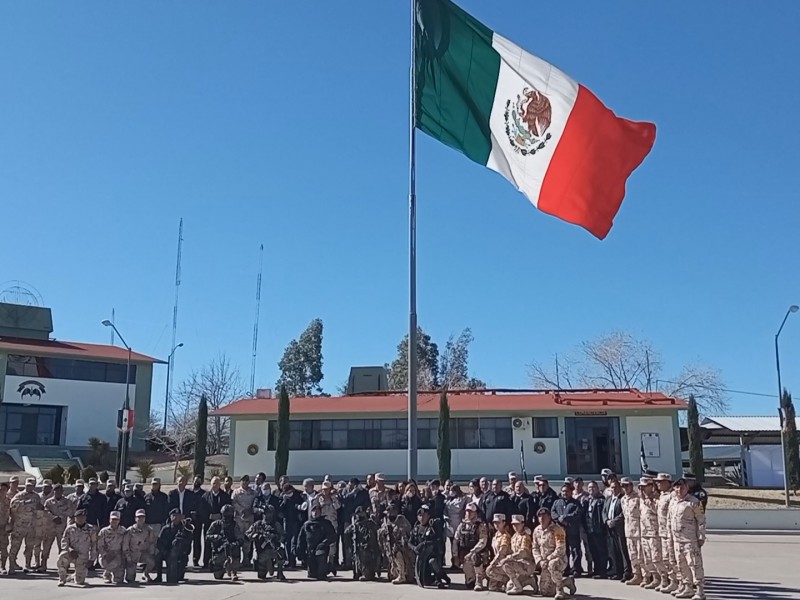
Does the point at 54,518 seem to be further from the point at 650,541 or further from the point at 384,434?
the point at 384,434

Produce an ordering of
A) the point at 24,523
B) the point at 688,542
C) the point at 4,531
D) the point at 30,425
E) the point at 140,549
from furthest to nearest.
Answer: the point at 30,425, the point at 4,531, the point at 24,523, the point at 140,549, the point at 688,542

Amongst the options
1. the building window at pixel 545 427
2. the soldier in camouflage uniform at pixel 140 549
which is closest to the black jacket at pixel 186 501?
the soldier in camouflage uniform at pixel 140 549

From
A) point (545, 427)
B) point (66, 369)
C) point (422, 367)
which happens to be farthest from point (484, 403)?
point (422, 367)

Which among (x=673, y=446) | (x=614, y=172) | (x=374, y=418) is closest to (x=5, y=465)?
(x=374, y=418)

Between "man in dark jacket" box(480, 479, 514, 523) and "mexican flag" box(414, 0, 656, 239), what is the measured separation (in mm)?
4882

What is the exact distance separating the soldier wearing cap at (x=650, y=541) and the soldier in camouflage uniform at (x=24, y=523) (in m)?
10.7

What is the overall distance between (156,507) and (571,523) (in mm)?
7478

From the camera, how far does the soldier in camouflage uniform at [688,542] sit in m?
11.7

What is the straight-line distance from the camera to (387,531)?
13914 millimetres

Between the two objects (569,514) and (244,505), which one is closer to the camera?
(569,514)

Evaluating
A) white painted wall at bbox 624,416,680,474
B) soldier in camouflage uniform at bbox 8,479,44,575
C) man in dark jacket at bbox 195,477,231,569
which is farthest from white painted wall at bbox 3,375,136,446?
man in dark jacket at bbox 195,477,231,569

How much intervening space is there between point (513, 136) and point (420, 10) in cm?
272

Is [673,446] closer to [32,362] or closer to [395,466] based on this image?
[395,466]

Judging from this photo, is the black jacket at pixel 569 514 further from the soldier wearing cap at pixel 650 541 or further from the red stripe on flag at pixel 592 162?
the red stripe on flag at pixel 592 162
